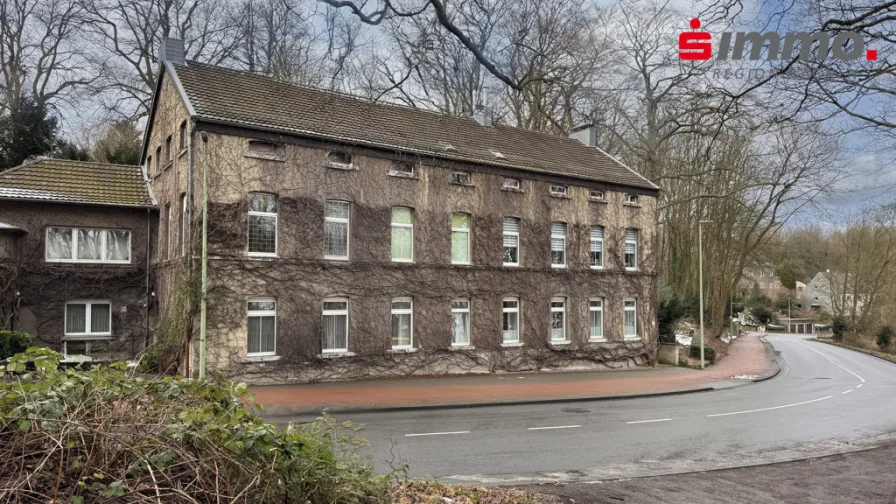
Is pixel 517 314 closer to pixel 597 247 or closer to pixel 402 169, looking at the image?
pixel 597 247

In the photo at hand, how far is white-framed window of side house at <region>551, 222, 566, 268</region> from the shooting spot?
2517 centimetres

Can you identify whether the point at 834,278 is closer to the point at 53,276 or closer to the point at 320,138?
the point at 320,138

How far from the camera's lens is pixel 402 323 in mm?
20922

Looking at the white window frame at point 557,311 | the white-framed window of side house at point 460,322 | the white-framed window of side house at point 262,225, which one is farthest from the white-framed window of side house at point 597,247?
the white-framed window of side house at point 262,225

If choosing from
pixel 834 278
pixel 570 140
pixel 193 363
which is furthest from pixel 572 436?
pixel 834 278

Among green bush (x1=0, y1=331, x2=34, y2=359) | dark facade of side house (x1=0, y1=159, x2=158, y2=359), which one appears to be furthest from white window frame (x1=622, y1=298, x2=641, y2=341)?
green bush (x1=0, y1=331, x2=34, y2=359)

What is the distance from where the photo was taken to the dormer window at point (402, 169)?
20953 millimetres

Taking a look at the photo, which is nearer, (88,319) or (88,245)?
(88,319)

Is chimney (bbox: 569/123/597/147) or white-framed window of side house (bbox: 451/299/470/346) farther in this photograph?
chimney (bbox: 569/123/597/147)

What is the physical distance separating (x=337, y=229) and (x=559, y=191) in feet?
33.2

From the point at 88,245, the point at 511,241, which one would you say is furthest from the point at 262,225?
the point at 511,241

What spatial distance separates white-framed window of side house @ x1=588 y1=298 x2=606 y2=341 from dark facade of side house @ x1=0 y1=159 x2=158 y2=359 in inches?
679

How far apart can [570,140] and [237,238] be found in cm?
1822

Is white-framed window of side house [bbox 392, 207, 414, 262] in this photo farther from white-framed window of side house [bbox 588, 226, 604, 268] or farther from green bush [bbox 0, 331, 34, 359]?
green bush [bbox 0, 331, 34, 359]
